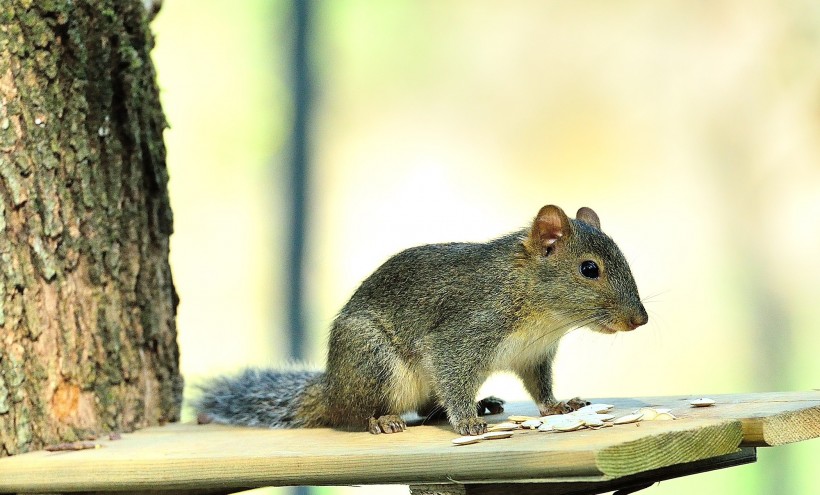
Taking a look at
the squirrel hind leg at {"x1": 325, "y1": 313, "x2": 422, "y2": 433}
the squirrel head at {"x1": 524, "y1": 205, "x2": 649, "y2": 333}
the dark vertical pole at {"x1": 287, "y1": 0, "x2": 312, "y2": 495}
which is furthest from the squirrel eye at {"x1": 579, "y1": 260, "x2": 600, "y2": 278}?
the dark vertical pole at {"x1": 287, "y1": 0, "x2": 312, "y2": 495}

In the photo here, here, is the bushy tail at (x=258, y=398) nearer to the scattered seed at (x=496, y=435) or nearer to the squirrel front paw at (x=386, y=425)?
the squirrel front paw at (x=386, y=425)

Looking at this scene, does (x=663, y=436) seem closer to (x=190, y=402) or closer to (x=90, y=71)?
(x=190, y=402)

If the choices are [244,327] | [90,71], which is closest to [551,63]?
[244,327]

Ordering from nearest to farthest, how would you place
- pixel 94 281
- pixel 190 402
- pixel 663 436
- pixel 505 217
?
pixel 663 436 < pixel 94 281 < pixel 190 402 < pixel 505 217

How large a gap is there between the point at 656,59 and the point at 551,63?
0.53 meters

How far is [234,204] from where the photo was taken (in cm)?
551

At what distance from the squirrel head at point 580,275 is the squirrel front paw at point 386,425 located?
50 cm

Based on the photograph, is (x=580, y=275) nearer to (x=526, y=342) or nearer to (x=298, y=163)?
(x=526, y=342)

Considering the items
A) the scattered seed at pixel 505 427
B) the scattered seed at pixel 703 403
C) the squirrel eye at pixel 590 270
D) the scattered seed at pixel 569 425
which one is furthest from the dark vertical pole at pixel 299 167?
the scattered seed at pixel 569 425

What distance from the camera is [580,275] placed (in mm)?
2887

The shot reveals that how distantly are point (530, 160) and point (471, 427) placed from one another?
2.94 metres

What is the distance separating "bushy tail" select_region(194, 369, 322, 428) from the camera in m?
3.14

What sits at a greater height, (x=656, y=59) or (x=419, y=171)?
(x=656, y=59)

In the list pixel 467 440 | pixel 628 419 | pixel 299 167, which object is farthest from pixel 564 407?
pixel 299 167
